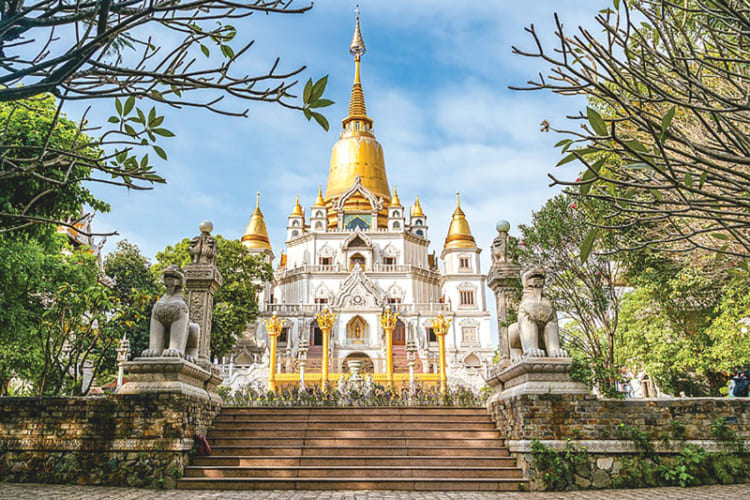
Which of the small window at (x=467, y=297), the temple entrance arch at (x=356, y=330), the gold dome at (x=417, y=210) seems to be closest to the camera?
the temple entrance arch at (x=356, y=330)

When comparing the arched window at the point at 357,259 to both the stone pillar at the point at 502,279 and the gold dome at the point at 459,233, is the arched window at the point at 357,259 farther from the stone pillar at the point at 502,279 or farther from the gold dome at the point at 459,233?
the stone pillar at the point at 502,279

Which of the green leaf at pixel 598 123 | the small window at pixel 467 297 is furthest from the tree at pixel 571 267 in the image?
the small window at pixel 467 297

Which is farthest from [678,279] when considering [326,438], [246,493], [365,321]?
[365,321]

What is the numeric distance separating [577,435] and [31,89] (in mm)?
8620

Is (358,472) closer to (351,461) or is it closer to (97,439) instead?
(351,461)

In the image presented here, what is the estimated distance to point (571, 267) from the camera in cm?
1412

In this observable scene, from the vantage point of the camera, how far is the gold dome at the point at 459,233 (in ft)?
160

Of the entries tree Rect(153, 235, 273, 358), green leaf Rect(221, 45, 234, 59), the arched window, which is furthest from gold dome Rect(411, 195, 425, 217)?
green leaf Rect(221, 45, 234, 59)

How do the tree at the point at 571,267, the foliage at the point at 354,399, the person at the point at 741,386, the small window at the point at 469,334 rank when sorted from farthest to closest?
1. the small window at the point at 469,334
2. the tree at the point at 571,267
3. the foliage at the point at 354,399
4. the person at the point at 741,386

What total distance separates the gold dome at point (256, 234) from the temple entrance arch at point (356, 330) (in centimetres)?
1267

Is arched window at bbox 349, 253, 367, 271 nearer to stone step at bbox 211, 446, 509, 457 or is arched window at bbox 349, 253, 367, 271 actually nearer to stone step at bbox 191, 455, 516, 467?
stone step at bbox 211, 446, 509, 457

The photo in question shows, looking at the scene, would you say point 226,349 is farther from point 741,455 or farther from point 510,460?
point 741,455

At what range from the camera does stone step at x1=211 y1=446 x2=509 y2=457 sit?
9.68 metres

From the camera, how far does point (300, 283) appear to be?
153 feet
